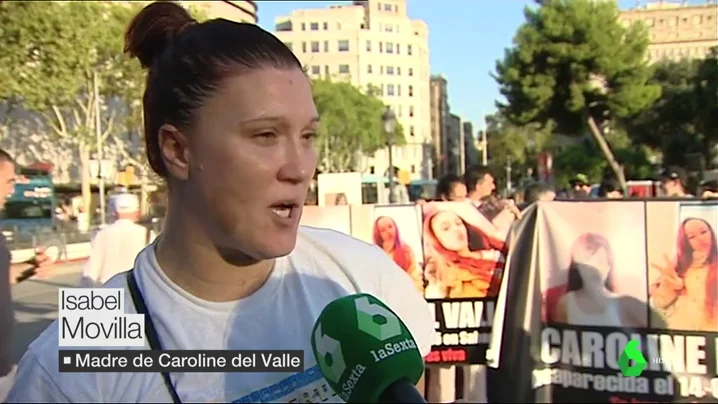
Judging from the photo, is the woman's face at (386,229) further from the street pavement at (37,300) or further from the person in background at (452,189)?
the street pavement at (37,300)

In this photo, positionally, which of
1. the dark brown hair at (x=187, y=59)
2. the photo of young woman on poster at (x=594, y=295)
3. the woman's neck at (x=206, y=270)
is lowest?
the photo of young woman on poster at (x=594, y=295)

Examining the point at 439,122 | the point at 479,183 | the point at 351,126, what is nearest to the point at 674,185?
the point at 479,183

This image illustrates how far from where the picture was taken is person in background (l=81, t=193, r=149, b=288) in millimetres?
4023

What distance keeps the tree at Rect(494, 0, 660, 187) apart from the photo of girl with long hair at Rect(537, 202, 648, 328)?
1682 cm

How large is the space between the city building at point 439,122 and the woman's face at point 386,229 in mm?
101019

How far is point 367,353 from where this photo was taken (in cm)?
103

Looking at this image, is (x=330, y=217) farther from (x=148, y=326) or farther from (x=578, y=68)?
(x=578, y=68)

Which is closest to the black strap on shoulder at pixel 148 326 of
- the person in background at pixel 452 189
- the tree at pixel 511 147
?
the person in background at pixel 452 189

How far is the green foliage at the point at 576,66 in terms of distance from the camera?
20.9 m

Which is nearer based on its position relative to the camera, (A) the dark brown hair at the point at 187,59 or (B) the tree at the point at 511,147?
(A) the dark brown hair at the point at 187,59

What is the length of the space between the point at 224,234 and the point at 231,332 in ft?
0.53

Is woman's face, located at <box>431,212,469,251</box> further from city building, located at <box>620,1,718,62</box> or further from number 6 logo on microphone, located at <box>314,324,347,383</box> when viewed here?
city building, located at <box>620,1,718,62</box>

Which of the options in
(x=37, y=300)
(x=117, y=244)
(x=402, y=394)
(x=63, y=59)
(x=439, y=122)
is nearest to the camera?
(x=402, y=394)

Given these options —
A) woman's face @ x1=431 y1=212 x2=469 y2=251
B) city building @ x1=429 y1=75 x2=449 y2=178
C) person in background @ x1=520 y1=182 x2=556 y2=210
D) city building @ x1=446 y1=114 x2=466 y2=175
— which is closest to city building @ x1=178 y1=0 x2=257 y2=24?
woman's face @ x1=431 y1=212 x2=469 y2=251
